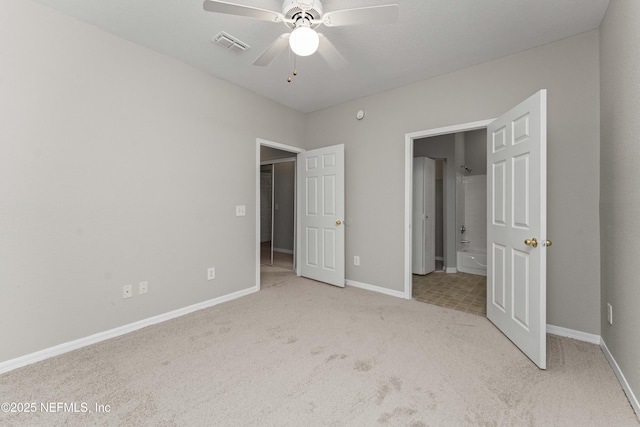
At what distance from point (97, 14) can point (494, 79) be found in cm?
355

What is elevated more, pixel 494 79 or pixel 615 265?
pixel 494 79

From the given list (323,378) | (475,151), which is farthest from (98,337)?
(475,151)

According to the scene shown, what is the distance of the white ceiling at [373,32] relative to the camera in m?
2.04

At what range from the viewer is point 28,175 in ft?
6.54

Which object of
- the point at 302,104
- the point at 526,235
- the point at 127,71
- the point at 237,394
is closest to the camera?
the point at 237,394

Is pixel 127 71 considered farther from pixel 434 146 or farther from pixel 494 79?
pixel 434 146

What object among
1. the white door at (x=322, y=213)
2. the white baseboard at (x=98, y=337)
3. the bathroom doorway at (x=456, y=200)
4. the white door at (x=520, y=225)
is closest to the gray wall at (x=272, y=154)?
the white door at (x=322, y=213)

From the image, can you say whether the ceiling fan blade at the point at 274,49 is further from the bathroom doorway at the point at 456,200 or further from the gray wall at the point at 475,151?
the gray wall at the point at 475,151

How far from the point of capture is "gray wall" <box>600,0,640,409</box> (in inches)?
63.4

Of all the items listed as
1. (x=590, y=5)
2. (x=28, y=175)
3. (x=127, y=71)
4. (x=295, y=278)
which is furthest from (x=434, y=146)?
(x=28, y=175)

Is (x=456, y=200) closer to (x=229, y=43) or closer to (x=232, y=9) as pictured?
(x=229, y=43)

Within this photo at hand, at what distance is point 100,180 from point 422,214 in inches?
162

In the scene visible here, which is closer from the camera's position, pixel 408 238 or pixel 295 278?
pixel 408 238

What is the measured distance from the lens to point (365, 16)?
5.60ft
